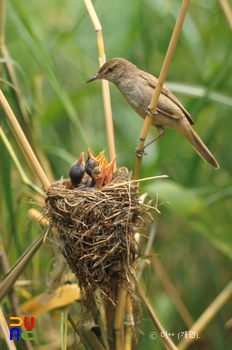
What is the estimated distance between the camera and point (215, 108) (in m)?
4.20

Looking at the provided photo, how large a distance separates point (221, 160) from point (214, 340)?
131cm

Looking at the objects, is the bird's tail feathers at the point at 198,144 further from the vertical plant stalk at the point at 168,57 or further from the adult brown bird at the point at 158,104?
the vertical plant stalk at the point at 168,57

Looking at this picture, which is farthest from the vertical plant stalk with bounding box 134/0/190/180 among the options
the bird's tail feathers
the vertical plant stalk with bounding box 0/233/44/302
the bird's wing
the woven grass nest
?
the bird's tail feathers

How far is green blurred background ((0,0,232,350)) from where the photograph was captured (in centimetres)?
321

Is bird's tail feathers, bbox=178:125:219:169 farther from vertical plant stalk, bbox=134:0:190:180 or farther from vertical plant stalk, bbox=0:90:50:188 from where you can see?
vertical plant stalk, bbox=0:90:50:188

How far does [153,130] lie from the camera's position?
467 cm

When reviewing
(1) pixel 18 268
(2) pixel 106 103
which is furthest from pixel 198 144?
(1) pixel 18 268

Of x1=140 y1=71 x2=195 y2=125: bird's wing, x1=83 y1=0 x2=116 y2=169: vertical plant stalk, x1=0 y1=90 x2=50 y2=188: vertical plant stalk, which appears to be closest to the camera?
x1=0 y1=90 x2=50 y2=188: vertical plant stalk

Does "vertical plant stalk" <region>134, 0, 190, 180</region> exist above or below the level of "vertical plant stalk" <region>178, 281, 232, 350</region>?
above

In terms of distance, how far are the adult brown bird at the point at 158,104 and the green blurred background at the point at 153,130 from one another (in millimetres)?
80

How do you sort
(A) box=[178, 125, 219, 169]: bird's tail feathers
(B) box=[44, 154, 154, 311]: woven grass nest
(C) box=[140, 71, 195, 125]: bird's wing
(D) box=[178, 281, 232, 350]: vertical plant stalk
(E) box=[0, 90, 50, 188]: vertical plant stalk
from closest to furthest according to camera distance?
1. (E) box=[0, 90, 50, 188]: vertical plant stalk
2. (B) box=[44, 154, 154, 311]: woven grass nest
3. (D) box=[178, 281, 232, 350]: vertical plant stalk
4. (C) box=[140, 71, 195, 125]: bird's wing
5. (A) box=[178, 125, 219, 169]: bird's tail feathers

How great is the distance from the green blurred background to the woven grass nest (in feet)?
1.82

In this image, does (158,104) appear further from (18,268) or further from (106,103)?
(18,268)

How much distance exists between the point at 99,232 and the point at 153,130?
2341 mm
